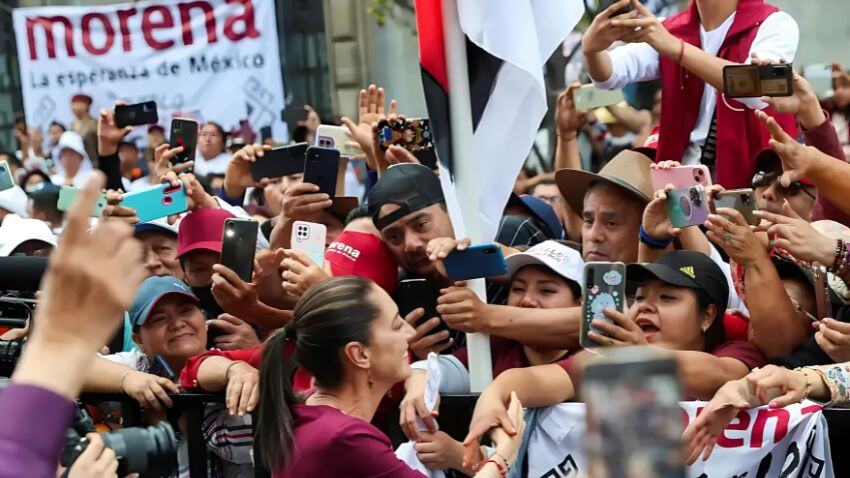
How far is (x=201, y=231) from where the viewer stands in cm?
563

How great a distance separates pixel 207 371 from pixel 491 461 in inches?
52.4

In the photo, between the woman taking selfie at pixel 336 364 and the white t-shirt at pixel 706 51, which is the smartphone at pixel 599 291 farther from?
the white t-shirt at pixel 706 51

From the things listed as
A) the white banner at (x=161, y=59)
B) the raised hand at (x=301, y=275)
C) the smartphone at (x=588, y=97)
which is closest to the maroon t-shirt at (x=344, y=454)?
the raised hand at (x=301, y=275)

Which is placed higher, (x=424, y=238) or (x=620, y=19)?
(x=620, y=19)

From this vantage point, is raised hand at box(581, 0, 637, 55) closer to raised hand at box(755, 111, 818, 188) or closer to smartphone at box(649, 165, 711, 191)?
smartphone at box(649, 165, 711, 191)

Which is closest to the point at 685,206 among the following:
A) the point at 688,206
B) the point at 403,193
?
the point at 688,206

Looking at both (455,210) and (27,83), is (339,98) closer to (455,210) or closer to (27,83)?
(27,83)

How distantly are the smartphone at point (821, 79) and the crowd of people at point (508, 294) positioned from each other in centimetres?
408

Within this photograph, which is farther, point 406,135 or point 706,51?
point 406,135

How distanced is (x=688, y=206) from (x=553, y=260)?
19.3 inches

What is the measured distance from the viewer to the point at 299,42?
50.9 ft

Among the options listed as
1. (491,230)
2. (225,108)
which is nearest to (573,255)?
(491,230)

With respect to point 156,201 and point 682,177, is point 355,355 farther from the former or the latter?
point 156,201

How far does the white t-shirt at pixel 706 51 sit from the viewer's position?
5289 millimetres
